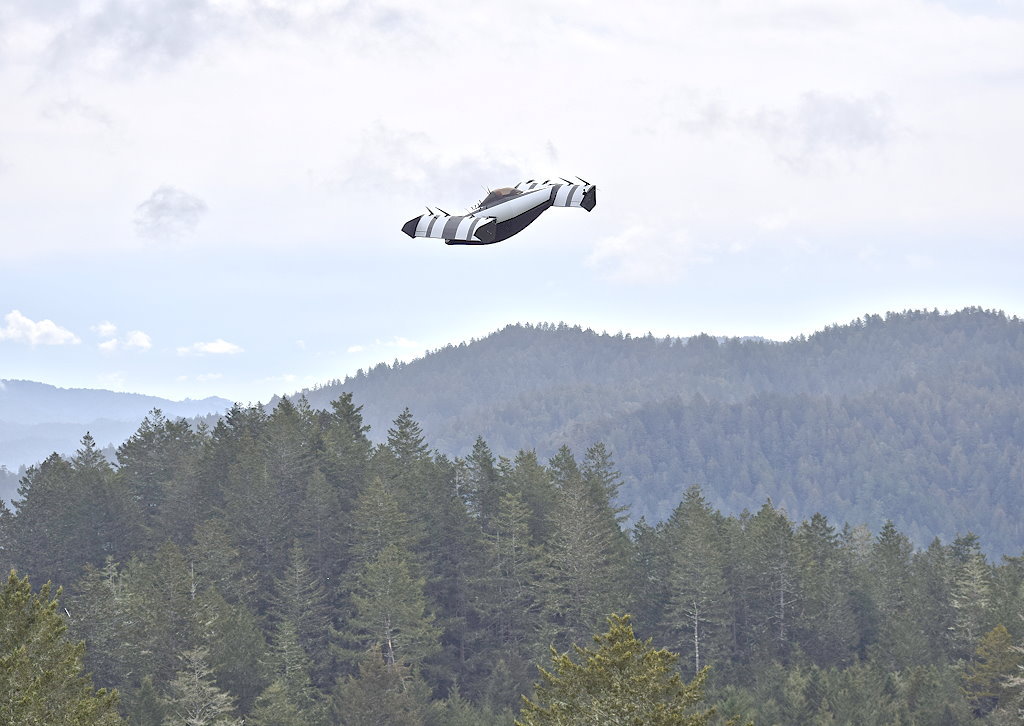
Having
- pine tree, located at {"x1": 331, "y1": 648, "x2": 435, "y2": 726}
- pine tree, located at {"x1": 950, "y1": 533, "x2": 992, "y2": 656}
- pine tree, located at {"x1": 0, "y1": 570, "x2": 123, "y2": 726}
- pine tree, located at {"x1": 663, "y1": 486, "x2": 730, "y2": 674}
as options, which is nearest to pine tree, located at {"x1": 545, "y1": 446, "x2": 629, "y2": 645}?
pine tree, located at {"x1": 663, "y1": 486, "x2": 730, "y2": 674}

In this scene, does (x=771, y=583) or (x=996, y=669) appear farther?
(x=771, y=583)

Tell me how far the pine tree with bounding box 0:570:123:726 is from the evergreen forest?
2758cm

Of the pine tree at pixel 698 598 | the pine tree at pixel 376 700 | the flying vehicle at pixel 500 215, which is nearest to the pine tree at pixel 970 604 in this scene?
the pine tree at pixel 698 598

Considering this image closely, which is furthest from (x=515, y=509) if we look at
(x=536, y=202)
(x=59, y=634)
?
(x=536, y=202)

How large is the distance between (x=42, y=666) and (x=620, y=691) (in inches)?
740

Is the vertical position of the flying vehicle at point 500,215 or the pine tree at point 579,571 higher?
the flying vehicle at point 500,215

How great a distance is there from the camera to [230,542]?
85062mm

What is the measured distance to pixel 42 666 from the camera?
36.5 metres

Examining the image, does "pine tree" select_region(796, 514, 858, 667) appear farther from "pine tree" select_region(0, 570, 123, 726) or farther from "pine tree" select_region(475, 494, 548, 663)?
"pine tree" select_region(0, 570, 123, 726)

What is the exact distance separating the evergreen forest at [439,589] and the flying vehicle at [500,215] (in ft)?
162

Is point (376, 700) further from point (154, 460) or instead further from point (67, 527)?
point (154, 460)

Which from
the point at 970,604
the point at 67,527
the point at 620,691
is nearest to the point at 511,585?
the point at 67,527

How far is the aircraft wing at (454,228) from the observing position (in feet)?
63.1

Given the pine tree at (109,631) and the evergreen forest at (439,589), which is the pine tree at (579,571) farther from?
the pine tree at (109,631)
